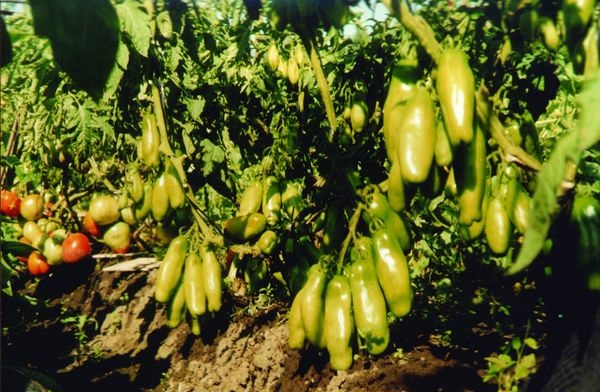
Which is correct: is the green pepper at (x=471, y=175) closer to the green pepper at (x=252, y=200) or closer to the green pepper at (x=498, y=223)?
the green pepper at (x=498, y=223)

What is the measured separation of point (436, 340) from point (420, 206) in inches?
26.1

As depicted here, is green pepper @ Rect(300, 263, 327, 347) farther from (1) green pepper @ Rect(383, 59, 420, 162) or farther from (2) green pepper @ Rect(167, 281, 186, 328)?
(2) green pepper @ Rect(167, 281, 186, 328)

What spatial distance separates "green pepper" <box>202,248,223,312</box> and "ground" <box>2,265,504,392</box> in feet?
1.24

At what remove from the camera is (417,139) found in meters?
1.00

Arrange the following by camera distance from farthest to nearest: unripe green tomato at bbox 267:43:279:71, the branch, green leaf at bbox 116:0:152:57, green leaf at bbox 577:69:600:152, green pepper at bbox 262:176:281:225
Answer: unripe green tomato at bbox 267:43:279:71, green pepper at bbox 262:176:281:225, green leaf at bbox 116:0:152:57, the branch, green leaf at bbox 577:69:600:152

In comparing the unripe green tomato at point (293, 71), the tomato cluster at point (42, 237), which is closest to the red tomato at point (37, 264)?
the tomato cluster at point (42, 237)

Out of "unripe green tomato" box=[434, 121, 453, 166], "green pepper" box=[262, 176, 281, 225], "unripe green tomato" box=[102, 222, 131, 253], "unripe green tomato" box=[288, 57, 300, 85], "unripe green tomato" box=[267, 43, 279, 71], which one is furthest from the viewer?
"unripe green tomato" box=[102, 222, 131, 253]

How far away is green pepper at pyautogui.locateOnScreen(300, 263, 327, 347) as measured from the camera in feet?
4.84

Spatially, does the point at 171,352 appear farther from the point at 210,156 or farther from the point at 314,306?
the point at 314,306

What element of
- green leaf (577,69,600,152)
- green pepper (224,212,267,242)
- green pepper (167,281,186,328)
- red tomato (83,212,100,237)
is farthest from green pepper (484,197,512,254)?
red tomato (83,212,100,237)

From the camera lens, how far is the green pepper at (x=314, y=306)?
58.1 inches

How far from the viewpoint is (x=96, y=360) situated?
378 centimetres

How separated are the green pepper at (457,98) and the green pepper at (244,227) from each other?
52.2 inches

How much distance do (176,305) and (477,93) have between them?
1.46 metres
